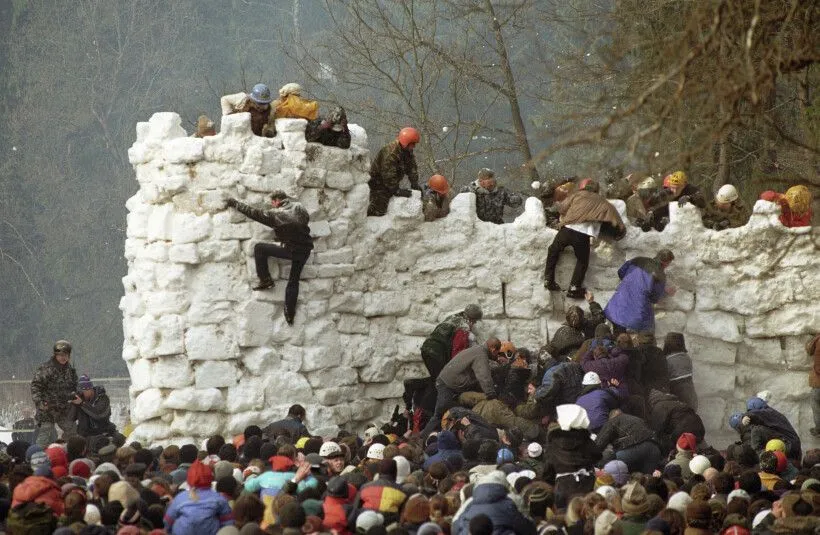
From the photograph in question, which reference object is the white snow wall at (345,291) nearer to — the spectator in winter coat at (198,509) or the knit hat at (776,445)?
the knit hat at (776,445)

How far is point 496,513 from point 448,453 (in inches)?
136

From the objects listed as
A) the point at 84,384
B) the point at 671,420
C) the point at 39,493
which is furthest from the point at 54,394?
the point at 671,420

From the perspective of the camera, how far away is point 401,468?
13.6 meters

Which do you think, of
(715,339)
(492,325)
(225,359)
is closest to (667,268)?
(715,339)

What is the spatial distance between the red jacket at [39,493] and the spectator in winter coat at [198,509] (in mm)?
895

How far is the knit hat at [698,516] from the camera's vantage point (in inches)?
449

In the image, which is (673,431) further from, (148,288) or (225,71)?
(225,71)

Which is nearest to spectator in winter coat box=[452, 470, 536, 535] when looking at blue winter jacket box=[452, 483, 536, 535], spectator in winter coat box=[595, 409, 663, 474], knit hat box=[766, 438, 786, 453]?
blue winter jacket box=[452, 483, 536, 535]

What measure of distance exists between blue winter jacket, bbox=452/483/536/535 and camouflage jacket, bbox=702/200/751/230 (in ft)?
25.2

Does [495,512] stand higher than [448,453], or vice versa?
[448,453]

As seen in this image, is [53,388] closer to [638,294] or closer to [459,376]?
[459,376]

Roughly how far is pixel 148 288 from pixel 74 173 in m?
31.5

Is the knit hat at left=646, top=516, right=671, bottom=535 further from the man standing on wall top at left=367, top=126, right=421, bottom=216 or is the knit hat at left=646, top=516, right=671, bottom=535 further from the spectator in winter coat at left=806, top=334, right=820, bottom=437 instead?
the man standing on wall top at left=367, top=126, right=421, bottom=216

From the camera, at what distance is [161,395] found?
55.1 feet
